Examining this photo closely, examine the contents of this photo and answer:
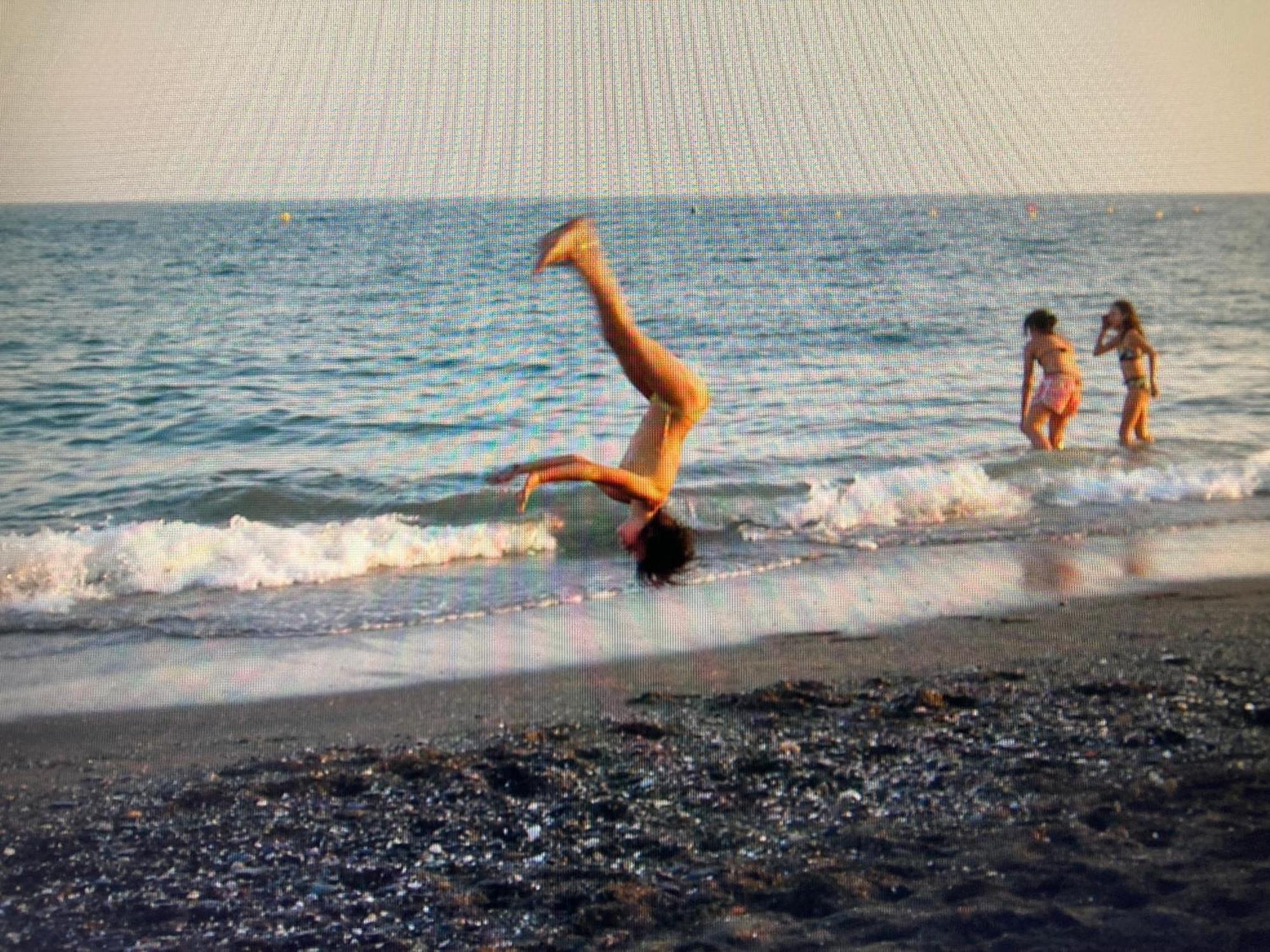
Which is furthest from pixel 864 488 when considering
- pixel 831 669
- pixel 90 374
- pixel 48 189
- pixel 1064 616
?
pixel 90 374

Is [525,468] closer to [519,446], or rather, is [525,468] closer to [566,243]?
[566,243]

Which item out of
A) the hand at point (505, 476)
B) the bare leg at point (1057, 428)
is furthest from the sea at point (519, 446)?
the hand at point (505, 476)

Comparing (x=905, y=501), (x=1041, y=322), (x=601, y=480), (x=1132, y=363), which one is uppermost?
(x=1041, y=322)

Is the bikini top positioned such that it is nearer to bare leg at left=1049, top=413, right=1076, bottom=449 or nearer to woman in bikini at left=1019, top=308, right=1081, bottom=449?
woman in bikini at left=1019, top=308, right=1081, bottom=449

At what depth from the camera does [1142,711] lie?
6.30 m

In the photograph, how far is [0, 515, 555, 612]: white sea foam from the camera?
972cm

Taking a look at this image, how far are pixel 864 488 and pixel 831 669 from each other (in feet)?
16.1

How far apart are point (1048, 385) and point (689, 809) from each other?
8734 mm

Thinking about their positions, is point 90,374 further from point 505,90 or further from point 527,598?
point 505,90

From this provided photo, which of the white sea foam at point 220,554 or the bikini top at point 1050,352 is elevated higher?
the bikini top at point 1050,352

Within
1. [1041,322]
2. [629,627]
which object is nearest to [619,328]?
[629,627]

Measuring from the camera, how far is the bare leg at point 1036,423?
13.2m

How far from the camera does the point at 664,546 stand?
5.82m

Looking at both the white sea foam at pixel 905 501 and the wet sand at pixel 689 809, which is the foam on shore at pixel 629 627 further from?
the white sea foam at pixel 905 501
